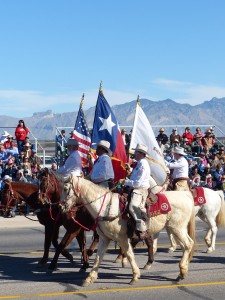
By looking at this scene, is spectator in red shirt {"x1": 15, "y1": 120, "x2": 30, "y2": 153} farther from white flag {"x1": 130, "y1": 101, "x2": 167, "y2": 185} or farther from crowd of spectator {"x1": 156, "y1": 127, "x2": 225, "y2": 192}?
white flag {"x1": 130, "y1": 101, "x2": 167, "y2": 185}

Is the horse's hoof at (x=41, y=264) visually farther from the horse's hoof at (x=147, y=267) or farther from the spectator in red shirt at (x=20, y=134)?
the spectator in red shirt at (x=20, y=134)

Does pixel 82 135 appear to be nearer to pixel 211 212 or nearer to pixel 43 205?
pixel 211 212

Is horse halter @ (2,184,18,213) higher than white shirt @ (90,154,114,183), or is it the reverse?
white shirt @ (90,154,114,183)

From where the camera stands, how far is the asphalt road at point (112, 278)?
1120 centimetres

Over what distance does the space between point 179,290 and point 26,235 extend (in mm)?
8660

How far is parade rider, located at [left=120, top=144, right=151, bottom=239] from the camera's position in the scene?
39.8 feet

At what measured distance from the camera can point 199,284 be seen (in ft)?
39.3

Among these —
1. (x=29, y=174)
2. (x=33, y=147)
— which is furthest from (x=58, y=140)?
(x=29, y=174)

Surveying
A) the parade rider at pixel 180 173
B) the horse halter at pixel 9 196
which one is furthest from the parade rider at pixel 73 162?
the parade rider at pixel 180 173

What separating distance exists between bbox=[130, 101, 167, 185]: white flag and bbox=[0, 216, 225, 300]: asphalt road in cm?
187

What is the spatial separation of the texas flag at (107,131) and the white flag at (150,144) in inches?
42.5

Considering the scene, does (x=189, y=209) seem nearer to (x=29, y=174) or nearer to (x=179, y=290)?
(x=179, y=290)

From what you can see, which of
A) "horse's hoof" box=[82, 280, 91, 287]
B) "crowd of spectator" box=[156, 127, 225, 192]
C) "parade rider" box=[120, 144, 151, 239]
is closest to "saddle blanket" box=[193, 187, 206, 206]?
"parade rider" box=[120, 144, 151, 239]

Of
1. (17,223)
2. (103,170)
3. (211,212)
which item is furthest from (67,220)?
(17,223)
